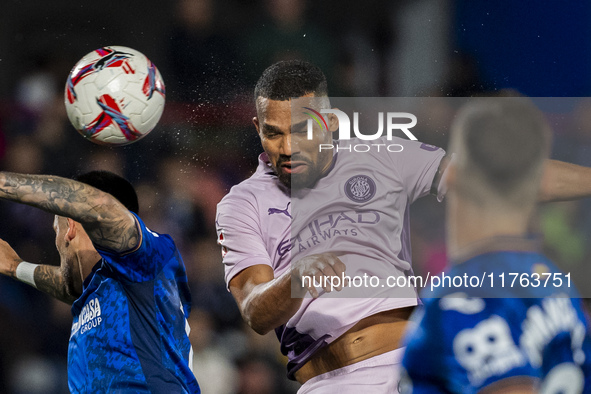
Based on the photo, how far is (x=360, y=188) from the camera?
3074 millimetres

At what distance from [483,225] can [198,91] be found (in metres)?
3.42

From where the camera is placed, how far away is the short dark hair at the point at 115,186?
10.7 ft

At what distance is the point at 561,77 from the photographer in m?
4.05

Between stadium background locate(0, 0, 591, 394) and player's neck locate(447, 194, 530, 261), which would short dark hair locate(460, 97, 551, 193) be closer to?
player's neck locate(447, 194, 530, 261)

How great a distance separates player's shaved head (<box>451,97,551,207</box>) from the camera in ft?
5.13

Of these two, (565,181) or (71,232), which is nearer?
(565,181)

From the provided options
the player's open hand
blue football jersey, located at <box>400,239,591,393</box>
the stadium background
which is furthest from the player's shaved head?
the stadium background

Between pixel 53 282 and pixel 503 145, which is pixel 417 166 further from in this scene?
pixel 53 282

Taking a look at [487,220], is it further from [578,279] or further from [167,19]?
[167,19]

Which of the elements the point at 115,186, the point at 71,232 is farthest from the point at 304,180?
the point at 71,232

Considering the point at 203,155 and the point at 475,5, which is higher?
the point at 475,5

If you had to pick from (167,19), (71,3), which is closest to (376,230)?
(167,19)

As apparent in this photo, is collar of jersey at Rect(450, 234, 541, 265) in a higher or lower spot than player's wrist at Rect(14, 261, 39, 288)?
higher

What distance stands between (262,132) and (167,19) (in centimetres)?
203
